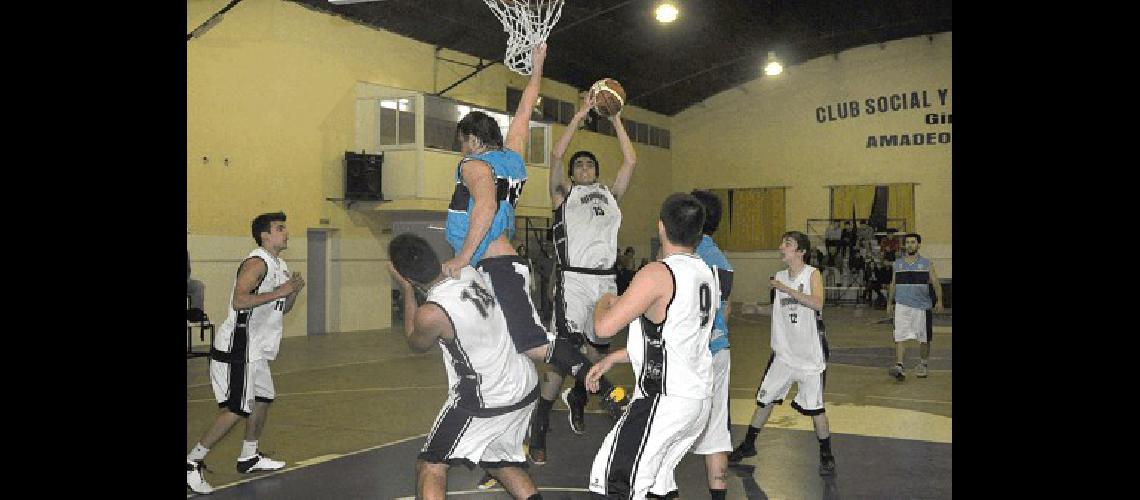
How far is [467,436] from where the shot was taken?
14.5ft

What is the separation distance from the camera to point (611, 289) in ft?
24.2

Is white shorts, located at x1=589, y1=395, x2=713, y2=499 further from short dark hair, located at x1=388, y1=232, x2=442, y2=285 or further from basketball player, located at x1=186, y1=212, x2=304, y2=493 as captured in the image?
basketball player, located at x1=186, y1=212, x2=304, y2=493

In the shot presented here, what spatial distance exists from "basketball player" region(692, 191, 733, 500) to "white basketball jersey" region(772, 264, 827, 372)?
70cm

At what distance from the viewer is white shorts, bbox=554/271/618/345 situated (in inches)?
283

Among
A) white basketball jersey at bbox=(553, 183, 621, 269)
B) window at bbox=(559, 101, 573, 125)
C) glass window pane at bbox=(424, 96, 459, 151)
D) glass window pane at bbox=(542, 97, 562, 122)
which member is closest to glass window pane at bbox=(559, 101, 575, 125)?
window at bbox=(559, 101, 573, 125)

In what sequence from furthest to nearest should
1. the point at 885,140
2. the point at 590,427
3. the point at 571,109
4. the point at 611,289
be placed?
the point at 885,140
the point at 571,109
the point at 590,427
the point at 611,289
